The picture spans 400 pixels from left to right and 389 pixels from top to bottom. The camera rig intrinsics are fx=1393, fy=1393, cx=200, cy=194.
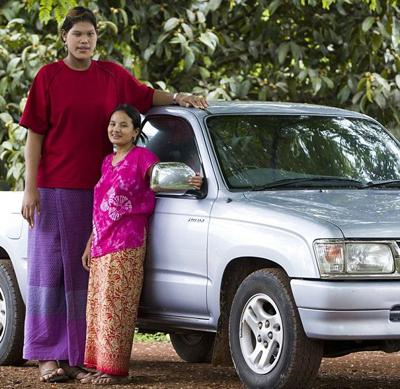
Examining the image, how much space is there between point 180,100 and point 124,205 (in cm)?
87

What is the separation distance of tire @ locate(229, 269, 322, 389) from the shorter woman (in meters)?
0.83

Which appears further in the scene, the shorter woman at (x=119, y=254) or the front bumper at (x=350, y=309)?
the shorter woman at (x=119, y=254)

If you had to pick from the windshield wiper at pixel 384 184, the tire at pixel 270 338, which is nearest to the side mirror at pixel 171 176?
the tire at pixel 270 338

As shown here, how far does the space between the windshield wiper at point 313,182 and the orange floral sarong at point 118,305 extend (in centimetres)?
83

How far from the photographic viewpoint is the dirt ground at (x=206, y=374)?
8.11 m

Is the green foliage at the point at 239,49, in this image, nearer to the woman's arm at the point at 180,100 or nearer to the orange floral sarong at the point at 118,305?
the woman's arm at the point at 180,100

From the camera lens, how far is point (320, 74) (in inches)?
531

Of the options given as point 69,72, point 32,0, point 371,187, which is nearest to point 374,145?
point 371,187

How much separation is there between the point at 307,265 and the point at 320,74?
6.76 metres

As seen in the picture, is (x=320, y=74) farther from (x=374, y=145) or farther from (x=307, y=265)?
(x=307, y=265)

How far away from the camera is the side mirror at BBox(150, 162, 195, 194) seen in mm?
7660

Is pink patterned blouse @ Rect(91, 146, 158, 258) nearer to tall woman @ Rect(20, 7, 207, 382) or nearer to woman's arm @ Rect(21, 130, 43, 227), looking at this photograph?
tall woman @ Rect(20, 7, 207, 382)

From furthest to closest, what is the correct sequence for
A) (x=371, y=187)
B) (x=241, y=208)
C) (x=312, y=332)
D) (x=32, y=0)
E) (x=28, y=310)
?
(x=32, y=0), (x=28, y=310), (x=371, y=187), (x=241, y=208), (x=312, y=332)

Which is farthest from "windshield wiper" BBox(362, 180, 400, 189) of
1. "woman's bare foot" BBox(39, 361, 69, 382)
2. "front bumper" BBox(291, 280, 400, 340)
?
"woman's bare foot" BBox(39, 361, 69, 382)
